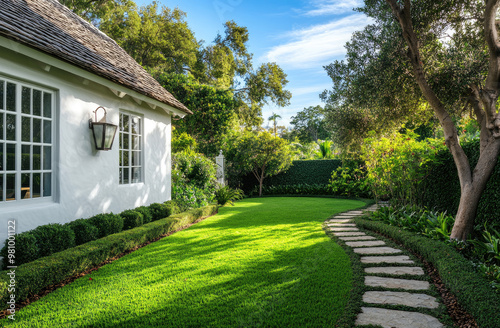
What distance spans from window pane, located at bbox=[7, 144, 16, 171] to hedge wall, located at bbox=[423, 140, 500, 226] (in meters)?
7.44

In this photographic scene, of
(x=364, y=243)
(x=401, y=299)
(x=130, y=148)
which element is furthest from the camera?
(x=130, y=148)

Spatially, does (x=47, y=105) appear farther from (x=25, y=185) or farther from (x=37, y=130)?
(x=25, y=185)

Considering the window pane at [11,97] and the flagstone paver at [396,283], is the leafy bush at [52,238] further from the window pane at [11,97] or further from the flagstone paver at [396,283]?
the flagstone paver at [396,283]

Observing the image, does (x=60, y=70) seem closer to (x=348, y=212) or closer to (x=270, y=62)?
(x=348, y=212)

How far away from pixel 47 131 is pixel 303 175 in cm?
1592

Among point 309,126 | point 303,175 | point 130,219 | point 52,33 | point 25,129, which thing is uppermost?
point 309,126

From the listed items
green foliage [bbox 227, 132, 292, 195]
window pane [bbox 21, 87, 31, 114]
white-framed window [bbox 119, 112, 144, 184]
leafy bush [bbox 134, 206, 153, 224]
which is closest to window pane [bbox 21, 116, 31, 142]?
window pane [bbox 21, 87, 31, 114]

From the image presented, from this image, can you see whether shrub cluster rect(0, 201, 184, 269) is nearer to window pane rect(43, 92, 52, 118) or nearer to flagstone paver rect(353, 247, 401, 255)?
window pane rect(43, 92, 52, 118)

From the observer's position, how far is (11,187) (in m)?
4.54

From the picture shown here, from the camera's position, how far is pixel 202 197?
11562 mm

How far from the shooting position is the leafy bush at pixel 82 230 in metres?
5.29

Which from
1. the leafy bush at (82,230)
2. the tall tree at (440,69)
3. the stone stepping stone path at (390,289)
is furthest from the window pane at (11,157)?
the tall tree at (440,69)

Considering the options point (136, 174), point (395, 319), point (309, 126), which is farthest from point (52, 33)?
point (309, 126)

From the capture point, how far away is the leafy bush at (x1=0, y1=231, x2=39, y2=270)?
4082mm
